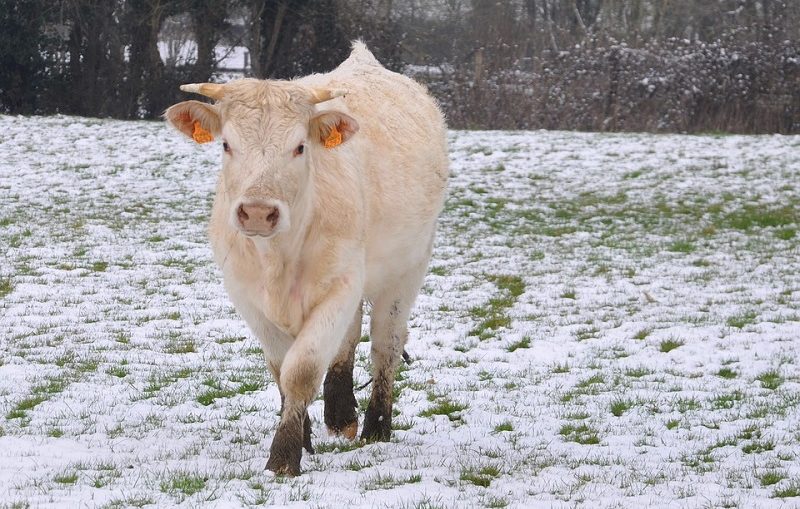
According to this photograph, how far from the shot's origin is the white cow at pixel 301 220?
511 centimetres

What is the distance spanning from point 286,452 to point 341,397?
4.20ft

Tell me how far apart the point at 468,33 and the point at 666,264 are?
69.4ft

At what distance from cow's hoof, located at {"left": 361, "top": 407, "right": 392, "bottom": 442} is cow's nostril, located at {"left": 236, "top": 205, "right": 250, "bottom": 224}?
82.1 inches

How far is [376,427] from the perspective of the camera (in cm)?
650

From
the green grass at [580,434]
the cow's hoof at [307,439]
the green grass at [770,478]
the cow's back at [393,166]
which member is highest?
the cow's back at [393,166]

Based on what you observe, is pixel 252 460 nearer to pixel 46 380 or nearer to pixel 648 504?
pixel 648 504

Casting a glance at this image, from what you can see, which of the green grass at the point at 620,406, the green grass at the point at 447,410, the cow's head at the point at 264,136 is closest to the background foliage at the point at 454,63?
the green grass at the point at 620,406

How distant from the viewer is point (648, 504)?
198 inches

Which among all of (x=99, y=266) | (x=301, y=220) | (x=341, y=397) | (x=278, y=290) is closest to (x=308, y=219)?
(x=301, y=220)

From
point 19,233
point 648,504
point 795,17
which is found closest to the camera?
point 648,504

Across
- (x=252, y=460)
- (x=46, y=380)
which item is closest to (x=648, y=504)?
(x=252, y=460)

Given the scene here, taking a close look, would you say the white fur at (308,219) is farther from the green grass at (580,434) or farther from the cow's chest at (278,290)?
the green grass at (580,434)

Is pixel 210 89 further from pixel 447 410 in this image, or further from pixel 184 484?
pixel 447 410

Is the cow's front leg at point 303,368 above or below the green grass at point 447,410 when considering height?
above
